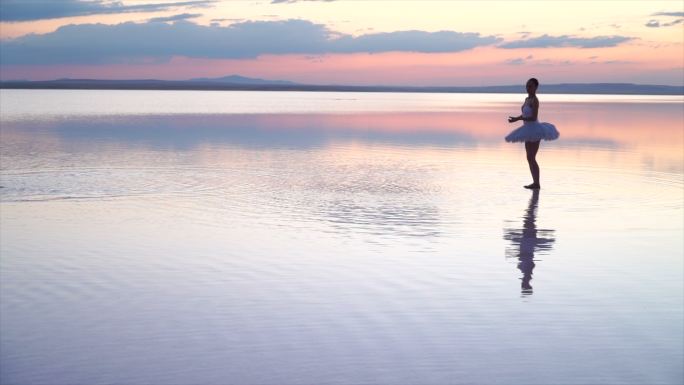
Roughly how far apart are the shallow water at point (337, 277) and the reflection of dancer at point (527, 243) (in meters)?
0.05

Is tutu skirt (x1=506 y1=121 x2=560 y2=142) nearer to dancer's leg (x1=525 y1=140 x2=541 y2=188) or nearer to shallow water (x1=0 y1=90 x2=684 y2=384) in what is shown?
dancer's leg (x1=525 y1=140 x2=541 y2=188)

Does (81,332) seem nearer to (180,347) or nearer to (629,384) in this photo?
(180,347)

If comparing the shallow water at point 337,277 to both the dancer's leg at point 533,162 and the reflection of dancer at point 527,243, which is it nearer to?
the reflection of dancer at point 527,243

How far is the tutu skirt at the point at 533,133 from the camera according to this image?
1842 cm

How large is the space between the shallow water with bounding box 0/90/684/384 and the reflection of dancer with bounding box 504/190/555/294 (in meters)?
0.05

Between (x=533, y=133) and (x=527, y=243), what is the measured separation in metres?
7.75

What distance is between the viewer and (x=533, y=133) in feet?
60.7

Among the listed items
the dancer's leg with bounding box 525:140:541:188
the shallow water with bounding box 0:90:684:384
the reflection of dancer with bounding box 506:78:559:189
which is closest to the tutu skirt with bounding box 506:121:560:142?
the reflection of dancer with bounding box 506:78:559:189

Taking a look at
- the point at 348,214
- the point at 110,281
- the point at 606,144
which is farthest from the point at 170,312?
the point at 606,144

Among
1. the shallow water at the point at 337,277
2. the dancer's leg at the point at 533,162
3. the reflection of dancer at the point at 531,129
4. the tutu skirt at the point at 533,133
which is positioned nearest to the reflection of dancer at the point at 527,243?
the shallow water at the point at 337,277

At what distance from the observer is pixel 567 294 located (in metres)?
8.41

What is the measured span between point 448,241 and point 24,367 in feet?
20.6

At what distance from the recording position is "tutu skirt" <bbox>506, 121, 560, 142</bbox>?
1842 cm

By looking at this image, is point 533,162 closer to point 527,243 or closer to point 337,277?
point 527,243
